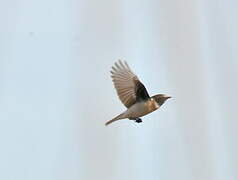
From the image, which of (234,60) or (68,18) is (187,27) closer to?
(234,60)

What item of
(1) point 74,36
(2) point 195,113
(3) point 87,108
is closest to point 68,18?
(1) point 74,36

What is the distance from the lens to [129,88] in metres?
0.40

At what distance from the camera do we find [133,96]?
396 millimetres

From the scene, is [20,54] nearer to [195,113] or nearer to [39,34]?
[39,34]

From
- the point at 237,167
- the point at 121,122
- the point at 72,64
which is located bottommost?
the point at 237,167

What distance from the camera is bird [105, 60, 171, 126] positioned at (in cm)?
39

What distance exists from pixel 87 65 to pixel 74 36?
2.2 inches

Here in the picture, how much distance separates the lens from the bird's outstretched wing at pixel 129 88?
1.29 ft

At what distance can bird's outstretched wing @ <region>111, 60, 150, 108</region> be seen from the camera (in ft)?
1.29

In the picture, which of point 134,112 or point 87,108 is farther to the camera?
point 87,108

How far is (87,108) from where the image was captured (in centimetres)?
64

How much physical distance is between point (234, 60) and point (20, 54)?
36 cm

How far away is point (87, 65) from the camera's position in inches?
26.1

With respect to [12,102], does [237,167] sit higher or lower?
lower
